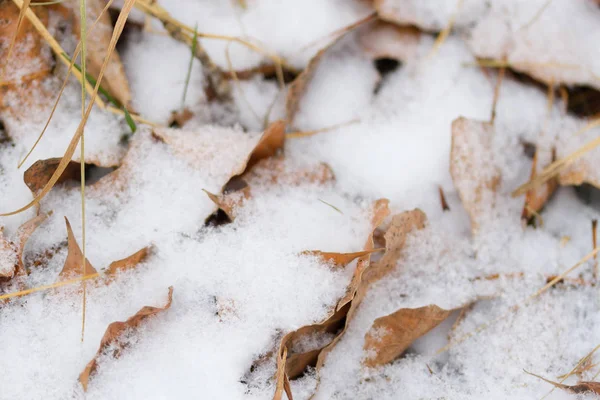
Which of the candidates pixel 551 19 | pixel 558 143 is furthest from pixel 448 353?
pixel 551 19

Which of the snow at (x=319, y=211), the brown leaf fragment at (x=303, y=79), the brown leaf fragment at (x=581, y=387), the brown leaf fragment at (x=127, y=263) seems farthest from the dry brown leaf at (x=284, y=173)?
the brown leaf fragment at (x=581, y=387)

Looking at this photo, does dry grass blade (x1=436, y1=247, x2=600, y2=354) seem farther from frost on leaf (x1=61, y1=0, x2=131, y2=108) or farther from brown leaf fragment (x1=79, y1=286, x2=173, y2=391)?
frost on leaf (x1=61, y1=0, x2=131, y2=108)

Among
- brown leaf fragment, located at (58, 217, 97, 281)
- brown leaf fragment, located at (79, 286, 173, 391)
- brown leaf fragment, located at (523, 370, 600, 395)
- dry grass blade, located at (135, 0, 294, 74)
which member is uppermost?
dry grass blade, located at (135, 0, 294, 74)

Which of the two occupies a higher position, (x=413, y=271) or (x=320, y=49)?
(x=320, y=49)

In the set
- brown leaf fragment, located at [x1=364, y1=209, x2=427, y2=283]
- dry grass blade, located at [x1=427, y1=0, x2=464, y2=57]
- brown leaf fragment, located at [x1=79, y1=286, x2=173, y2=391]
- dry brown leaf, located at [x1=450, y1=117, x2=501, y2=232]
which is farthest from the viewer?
dry grass blade, located at [x1=427, y1=0, x2=464, y2=57]

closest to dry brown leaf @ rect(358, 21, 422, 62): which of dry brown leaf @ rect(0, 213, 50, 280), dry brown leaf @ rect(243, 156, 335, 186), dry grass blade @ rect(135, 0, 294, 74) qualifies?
dry grass blade @ rect(135, 0, 294, 74)

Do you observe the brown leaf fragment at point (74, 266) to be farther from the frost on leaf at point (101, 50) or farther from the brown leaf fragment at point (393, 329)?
the brown leaf fragment at point (393, 329)

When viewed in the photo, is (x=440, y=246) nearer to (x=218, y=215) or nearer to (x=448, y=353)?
(x=448, y=353)
